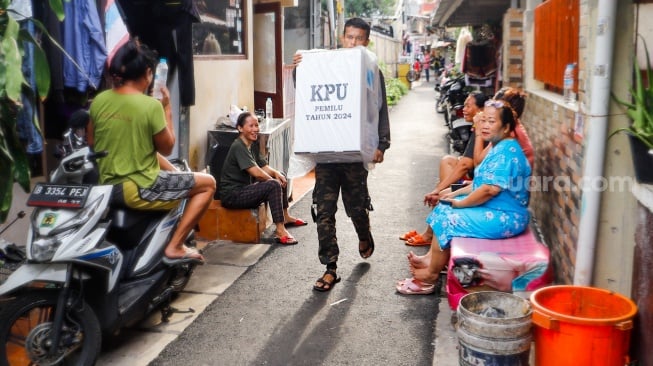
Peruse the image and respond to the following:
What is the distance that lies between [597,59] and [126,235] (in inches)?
114

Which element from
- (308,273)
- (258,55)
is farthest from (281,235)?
(258,55)

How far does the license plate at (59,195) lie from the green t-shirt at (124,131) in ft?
1.42

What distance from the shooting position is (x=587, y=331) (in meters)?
2.98

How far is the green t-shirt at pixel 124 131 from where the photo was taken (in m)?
4.06

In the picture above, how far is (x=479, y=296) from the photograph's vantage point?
355cm

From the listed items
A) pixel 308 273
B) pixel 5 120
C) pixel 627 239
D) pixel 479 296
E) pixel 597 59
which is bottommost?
pixel 308 273

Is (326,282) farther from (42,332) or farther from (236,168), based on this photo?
(42,332)

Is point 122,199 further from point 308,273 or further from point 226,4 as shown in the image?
point 226,4

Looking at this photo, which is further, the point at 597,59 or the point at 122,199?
the point at 122,199

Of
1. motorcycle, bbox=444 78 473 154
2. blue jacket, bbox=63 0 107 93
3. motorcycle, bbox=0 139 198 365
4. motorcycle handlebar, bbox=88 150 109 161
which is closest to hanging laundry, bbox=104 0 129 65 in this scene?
blue jacket, bbox=63 0 107 93

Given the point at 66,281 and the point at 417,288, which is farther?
the point at 417,288

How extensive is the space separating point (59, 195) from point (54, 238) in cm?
26

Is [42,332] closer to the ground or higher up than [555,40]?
closer to the ground

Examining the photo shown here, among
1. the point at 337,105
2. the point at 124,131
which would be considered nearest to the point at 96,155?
the point at 124,131
